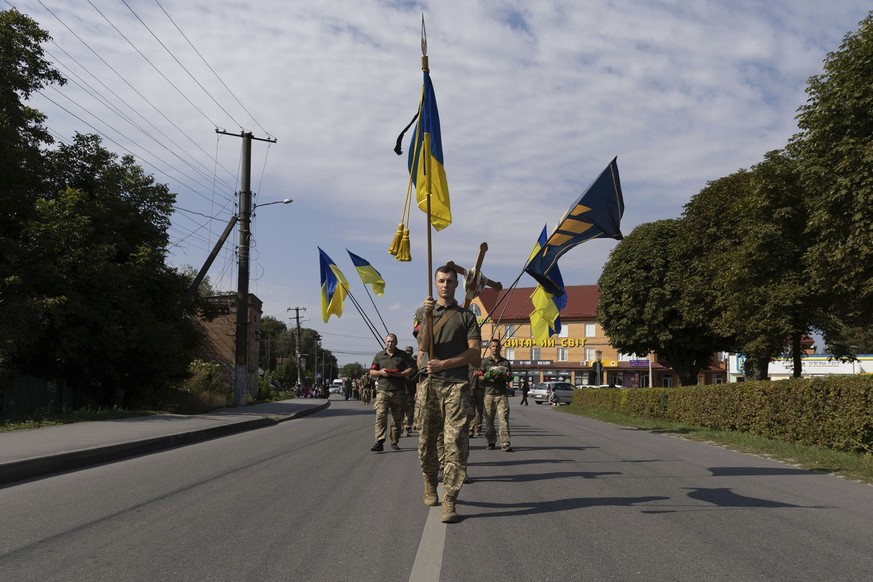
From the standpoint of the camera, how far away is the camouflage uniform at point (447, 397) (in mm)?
6094

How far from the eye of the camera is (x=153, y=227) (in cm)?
2292

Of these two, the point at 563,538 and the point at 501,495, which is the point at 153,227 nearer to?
the point at 501,495

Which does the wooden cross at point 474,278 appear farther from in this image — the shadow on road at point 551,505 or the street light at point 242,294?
the street light at point 242,294

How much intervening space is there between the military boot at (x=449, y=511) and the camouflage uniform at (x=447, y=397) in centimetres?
27

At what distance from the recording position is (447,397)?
6.24 metres

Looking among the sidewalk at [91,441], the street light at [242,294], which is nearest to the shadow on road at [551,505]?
the sidewalk at [91,441]

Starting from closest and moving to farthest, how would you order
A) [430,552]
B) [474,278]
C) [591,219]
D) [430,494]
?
[430,552], [430,494], [474,278], [591,219]

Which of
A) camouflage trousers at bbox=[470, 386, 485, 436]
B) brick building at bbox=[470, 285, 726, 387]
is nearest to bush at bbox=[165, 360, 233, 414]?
camouflage trousers at bbox=[470, 386, 485, 436]

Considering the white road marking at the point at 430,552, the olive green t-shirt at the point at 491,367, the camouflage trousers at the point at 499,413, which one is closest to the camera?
the white road marking at the point at 430,552

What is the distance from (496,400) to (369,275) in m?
5.33

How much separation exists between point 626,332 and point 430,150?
32.5 m

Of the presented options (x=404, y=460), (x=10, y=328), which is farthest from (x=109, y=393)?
(x=404, y=460)

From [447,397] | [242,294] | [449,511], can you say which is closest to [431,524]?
[449,511]

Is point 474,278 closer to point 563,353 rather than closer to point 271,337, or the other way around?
point 563,353
